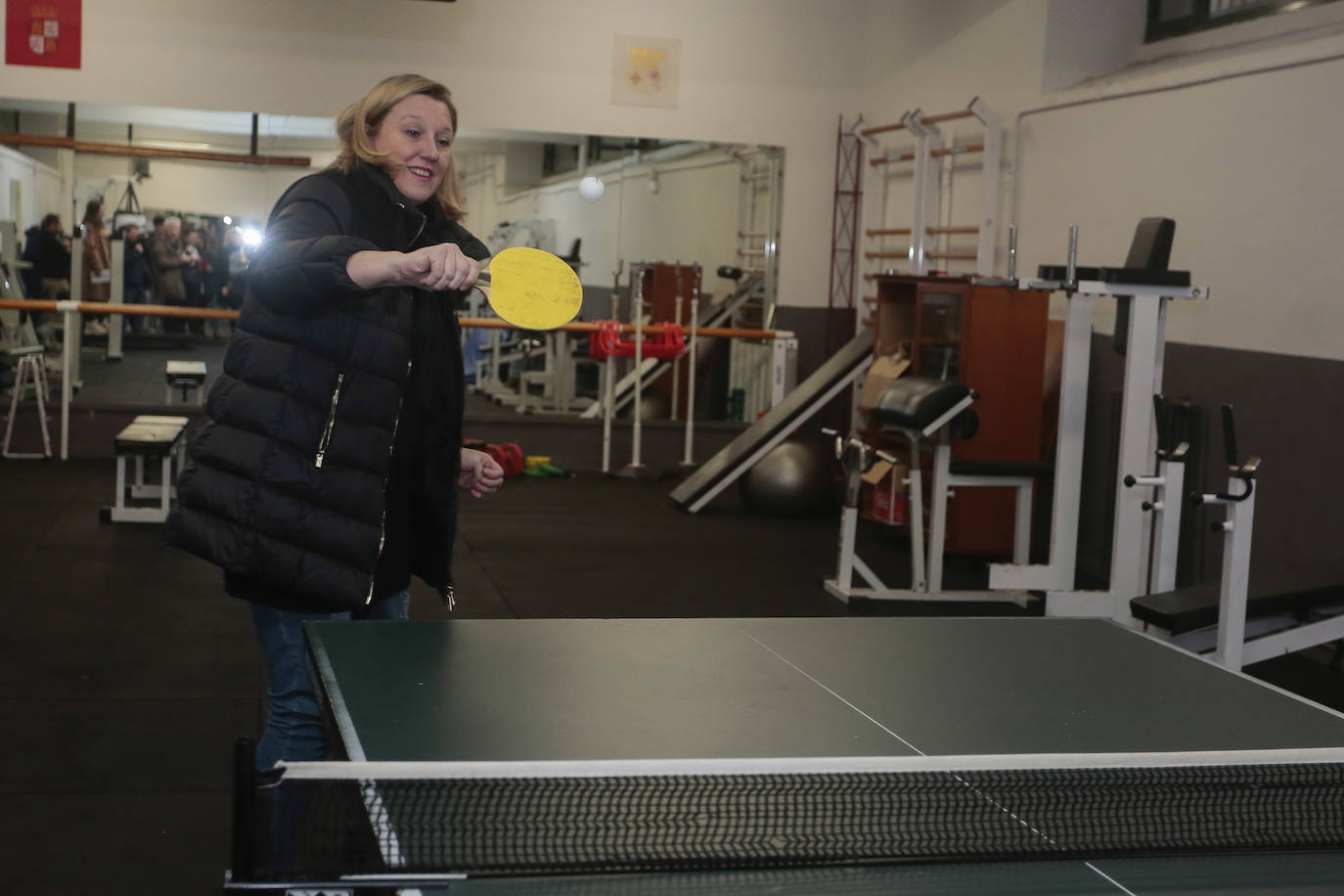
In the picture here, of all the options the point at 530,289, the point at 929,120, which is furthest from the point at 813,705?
Result: the point at 929,120

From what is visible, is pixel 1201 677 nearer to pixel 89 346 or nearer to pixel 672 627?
pixel 672 627

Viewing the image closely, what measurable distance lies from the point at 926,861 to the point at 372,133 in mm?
1344

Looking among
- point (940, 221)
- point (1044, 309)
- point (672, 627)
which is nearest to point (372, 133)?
point (672, 627)

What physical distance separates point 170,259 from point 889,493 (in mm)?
4453

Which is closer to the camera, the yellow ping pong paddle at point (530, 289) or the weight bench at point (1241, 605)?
the yellow ping pong paddle at point (530, 289)

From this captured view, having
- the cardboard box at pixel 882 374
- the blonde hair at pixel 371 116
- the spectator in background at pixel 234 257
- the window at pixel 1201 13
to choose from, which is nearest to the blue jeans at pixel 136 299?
the spectator in background at pixel 234 257

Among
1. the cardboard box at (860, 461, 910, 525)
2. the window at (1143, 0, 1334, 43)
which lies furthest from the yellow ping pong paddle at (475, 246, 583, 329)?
the cardboard box at (860, 461, 910, 525)

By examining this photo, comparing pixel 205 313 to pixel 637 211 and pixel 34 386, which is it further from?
pixel 637 211

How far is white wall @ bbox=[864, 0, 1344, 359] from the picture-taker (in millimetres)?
4785

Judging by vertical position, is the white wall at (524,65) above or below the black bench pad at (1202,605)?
above

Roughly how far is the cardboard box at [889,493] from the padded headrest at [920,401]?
3.66 ft

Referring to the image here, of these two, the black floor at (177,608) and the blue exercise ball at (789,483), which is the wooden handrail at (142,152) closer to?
the black floor at (177,608)

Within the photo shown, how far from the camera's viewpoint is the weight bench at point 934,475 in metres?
5.16

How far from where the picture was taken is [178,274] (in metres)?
8.37
